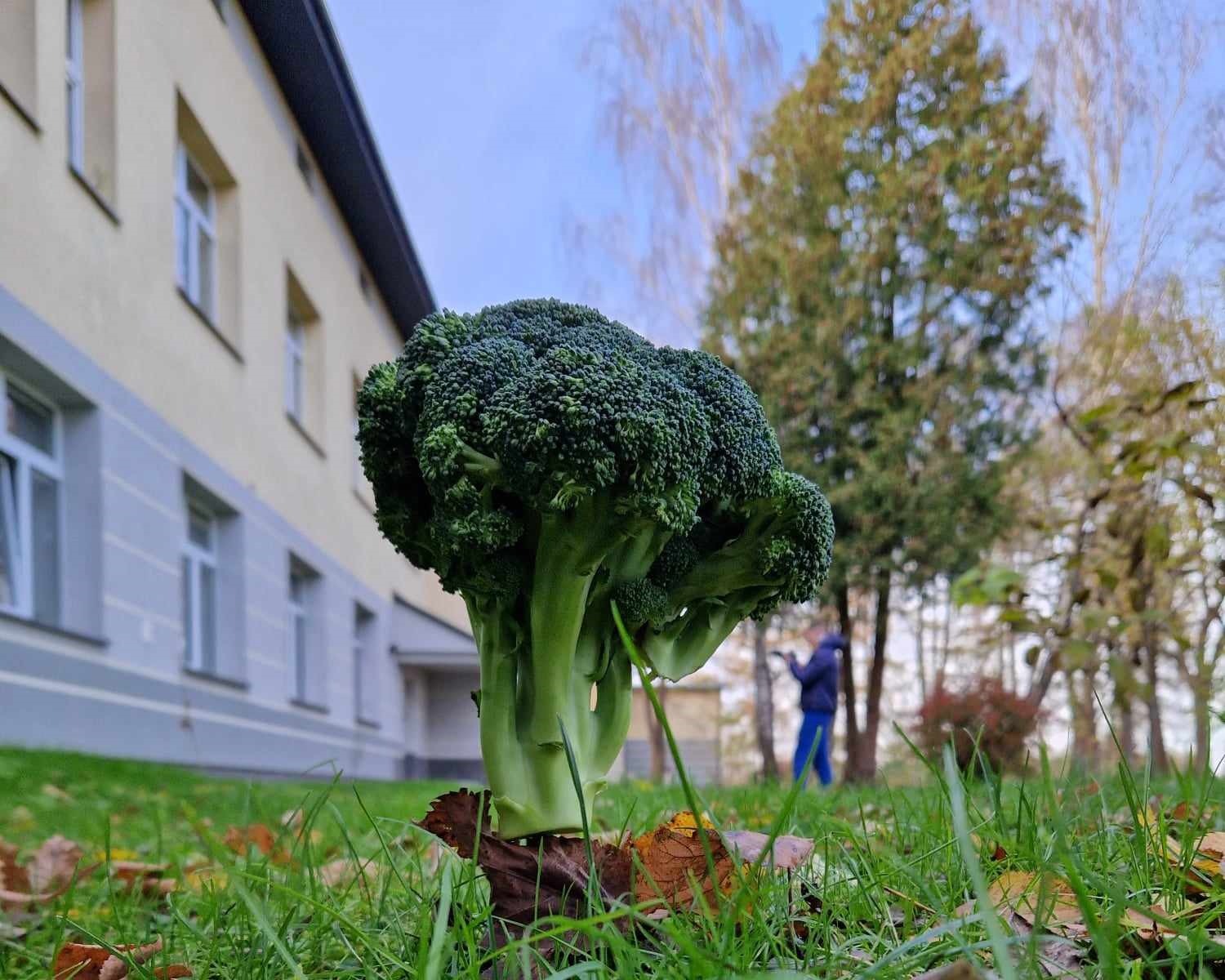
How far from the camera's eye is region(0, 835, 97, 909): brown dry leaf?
2.34 m

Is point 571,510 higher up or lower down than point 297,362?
lower down

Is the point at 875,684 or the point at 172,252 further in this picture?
the point at 875,684

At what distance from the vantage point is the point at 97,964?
1.53m

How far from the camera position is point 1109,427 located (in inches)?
170

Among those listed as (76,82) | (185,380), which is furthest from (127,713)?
(76,82)

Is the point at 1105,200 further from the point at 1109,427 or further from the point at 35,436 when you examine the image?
the point at 35,436

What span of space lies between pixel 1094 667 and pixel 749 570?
5043 millimetres

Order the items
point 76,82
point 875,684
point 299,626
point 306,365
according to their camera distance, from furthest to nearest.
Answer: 1. point 306,365
2. point 299,626
3. point 875,684
4. point 76,82

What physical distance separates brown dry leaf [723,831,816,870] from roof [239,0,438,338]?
13.2 meters

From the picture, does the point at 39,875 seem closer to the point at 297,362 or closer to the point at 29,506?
the point at 29,506

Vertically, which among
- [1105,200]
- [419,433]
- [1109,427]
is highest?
[1105,200]

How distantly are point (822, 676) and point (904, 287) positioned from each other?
6908mm

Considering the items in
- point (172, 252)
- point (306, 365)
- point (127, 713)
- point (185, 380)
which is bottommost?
point (127, 713)

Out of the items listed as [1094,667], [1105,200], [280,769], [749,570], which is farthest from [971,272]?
[749,570]
